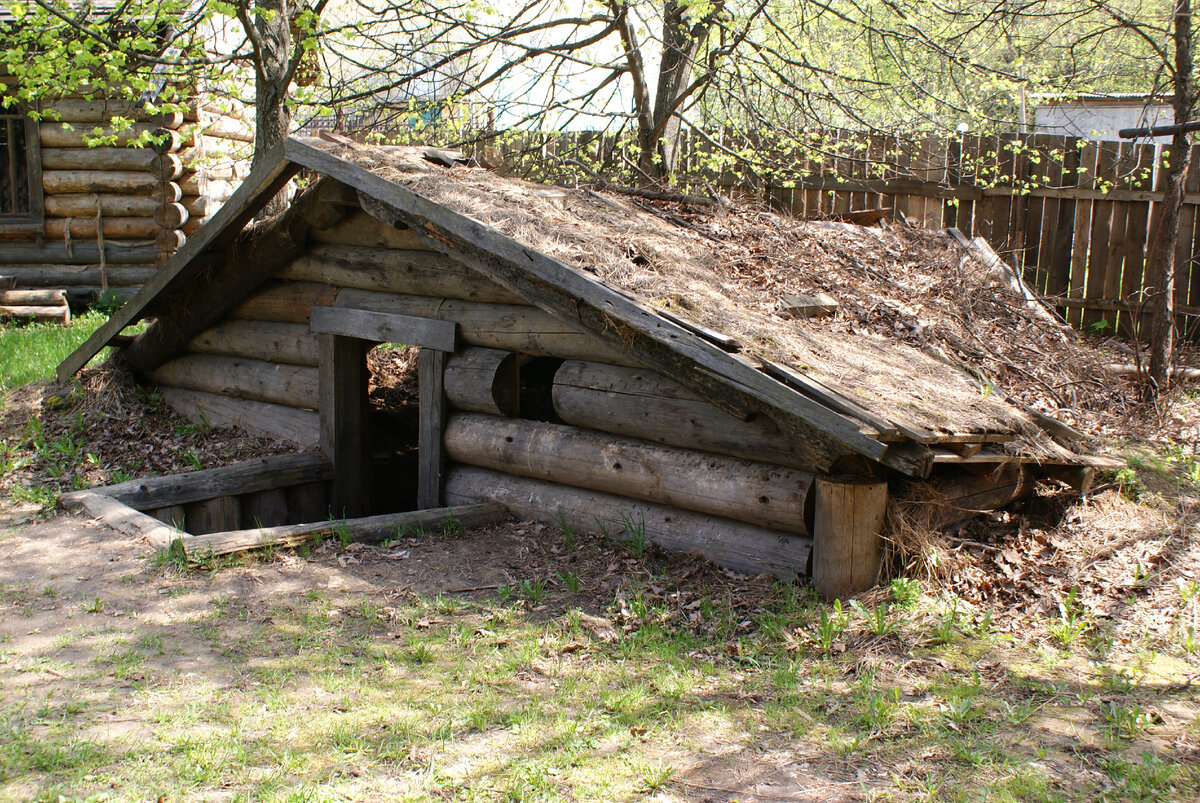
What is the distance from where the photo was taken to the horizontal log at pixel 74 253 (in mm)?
13281

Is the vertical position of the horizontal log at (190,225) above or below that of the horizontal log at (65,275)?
above

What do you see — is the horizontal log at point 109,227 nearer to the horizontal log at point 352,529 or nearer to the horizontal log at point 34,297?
the horizontal log at point 34,297

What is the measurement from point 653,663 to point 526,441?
2.18m

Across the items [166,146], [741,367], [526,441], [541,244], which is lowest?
[526,441]

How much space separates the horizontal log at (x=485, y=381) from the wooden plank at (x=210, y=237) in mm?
1740

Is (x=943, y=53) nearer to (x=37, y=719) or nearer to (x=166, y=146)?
(x=37, y=719)

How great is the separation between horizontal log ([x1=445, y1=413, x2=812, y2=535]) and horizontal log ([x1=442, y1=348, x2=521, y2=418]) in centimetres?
11

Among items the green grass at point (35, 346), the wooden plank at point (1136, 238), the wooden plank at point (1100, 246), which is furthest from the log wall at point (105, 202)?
the wooden plank at point (1136, 238)

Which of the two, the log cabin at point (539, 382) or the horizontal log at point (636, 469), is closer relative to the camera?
the log cabin at point (539, 382)

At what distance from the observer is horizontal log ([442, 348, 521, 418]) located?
6.10 metres

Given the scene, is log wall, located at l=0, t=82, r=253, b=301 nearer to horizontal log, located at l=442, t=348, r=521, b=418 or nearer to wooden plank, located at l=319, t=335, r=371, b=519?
wooden plank, located at l=319, t=335, r=371, b=519

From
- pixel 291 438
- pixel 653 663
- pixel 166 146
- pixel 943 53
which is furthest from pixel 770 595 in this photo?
pixel 166 146

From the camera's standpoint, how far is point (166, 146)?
12.6m

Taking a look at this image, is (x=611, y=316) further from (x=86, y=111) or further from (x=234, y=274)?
(x=86, y=111)
